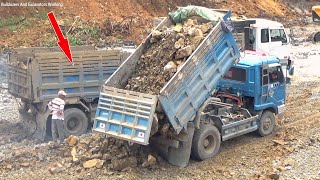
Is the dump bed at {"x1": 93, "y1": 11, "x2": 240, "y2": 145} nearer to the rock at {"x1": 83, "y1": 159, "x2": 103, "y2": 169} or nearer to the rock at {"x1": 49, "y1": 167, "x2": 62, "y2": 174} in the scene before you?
the rock at {"x1": 83, "y1": 159, "x2": 103, "y2": 169}

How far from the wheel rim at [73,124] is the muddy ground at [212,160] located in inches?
38.4

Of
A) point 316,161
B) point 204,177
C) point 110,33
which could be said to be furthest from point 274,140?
point 110,33

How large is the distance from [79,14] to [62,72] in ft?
48.6

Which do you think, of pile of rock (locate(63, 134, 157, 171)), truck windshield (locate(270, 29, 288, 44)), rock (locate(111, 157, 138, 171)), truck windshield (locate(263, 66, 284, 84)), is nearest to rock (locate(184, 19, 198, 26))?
truck windshield (locate(263, 66, 284, 84))

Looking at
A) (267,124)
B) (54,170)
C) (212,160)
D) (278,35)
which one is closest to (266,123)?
(267,124)

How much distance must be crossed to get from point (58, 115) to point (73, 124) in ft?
3.82

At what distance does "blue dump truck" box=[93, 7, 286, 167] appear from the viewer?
9391mm

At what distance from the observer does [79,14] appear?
26500 mm

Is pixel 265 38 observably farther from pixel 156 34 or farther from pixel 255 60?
pixel 156 34

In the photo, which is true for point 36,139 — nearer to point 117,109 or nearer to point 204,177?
point 117,109

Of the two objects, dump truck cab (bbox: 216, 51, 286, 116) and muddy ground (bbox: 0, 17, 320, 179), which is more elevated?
dump truck cab (bbox: 216, 51, 286, 116)

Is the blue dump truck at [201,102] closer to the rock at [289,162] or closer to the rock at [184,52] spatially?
the rock at [184,52]

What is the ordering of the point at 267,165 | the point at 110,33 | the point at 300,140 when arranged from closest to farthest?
the point at 267,165 → the point at 300,140 → the point at 110,33

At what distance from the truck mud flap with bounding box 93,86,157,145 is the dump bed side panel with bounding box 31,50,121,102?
271 cm
